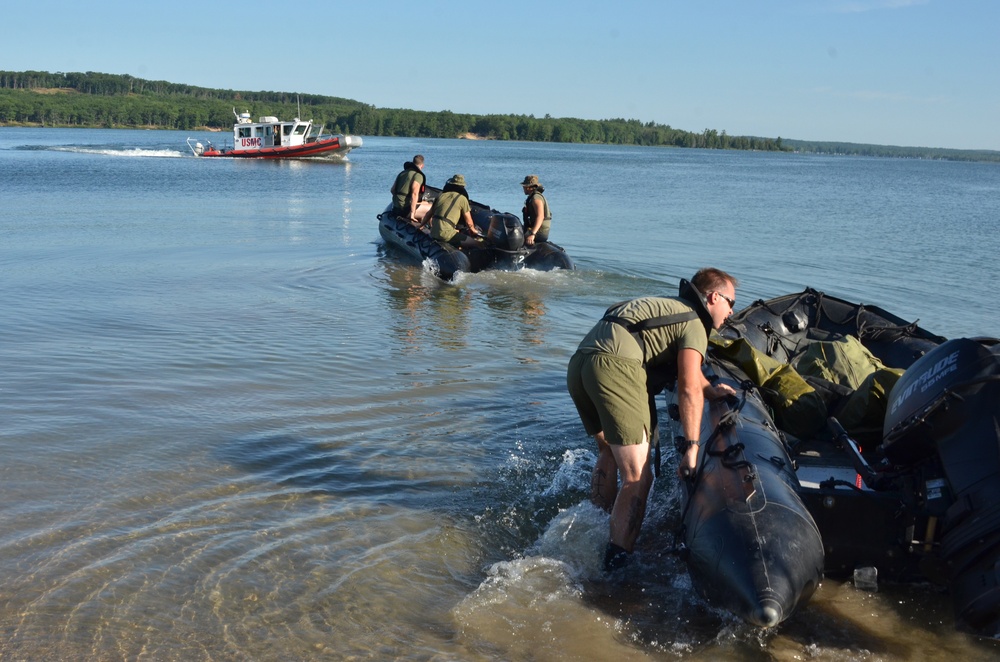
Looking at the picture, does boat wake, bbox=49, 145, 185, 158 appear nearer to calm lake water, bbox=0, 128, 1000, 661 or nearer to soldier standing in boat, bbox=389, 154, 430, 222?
calm lake water, bbox=0, 128, 1000, 661

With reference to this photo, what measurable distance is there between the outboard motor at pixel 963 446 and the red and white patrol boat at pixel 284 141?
4830 centimetres

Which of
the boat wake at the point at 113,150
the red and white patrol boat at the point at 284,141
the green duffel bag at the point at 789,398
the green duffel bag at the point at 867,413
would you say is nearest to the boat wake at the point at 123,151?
the boat wake at the point at 113,150

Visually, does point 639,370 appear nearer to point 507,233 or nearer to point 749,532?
point 749,532

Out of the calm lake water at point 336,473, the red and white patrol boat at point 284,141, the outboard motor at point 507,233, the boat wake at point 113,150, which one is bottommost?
the calm lake water at point 336,473

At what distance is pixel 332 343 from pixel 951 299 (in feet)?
32.5

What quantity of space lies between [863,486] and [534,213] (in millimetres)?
10061

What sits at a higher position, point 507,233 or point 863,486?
point 507,233

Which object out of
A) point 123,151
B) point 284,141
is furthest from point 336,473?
point 123,151

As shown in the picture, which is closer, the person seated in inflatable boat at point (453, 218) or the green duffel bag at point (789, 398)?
the green duffel bag at point (789, 398)

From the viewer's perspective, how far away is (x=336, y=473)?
6.31 m

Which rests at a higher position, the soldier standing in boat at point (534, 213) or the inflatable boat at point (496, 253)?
the soldier standing in boat at point (534, 213)

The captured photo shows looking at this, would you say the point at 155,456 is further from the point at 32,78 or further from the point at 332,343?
the point at 32,78

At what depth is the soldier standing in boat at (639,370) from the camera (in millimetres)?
4828

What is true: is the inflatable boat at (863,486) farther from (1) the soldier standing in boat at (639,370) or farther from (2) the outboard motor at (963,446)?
(1) the soldier standing in boat at (639,370)
